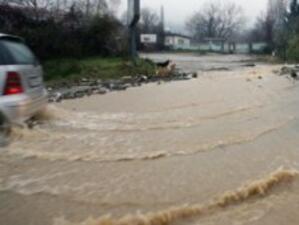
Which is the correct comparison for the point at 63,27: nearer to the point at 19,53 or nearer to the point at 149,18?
the point at 19,53

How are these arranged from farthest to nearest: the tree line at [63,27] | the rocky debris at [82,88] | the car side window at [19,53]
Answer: the tree line at [63,27] < the rocky debris at [82,88] < the car side window at [19,53]

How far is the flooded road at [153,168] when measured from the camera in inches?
199

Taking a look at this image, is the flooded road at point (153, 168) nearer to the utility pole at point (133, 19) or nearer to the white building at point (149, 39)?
the utility pole at point (133, 19)

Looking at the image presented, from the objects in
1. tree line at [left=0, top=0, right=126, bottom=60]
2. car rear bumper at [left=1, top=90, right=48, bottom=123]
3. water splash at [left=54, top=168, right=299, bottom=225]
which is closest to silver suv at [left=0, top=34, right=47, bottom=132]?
car rear bumper at [left=1, top=90, right=48, bottom=123]

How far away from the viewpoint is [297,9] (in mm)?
58750

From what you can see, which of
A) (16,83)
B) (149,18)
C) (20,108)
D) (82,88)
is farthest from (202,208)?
(149,18)

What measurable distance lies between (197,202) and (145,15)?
94682 millimetres

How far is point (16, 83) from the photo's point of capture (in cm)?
697

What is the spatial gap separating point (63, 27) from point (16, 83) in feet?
65.7

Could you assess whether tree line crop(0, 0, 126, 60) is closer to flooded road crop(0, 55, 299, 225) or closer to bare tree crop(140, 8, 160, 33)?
flooded road crop(0, 55, 299, 225)

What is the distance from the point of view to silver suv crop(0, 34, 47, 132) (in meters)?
6.68

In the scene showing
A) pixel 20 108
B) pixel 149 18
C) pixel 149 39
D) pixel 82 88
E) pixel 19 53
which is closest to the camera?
pixel 20 108

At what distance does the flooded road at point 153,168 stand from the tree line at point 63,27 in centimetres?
1318

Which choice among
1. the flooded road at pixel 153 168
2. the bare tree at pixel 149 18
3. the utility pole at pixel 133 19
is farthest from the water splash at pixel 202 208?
the bare tree at pixel 149 18
